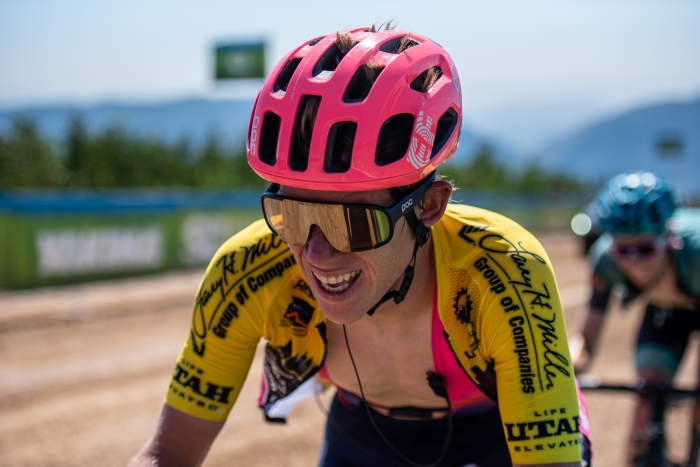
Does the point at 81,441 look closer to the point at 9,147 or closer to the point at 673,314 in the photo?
the point at 673,314

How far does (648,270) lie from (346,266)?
272 centimetres

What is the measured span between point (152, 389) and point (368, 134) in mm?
5350

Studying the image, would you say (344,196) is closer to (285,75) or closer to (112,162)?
(285,75)

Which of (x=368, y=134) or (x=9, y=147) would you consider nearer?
(x=368, y=134)

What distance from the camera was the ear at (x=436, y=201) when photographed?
7.25 feet

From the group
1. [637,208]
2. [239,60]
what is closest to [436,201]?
[637,208]

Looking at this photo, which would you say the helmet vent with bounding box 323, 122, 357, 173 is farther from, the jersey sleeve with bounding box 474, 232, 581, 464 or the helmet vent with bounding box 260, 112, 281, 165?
the jersey sleeve with bounding box 474, 232, 581, 464

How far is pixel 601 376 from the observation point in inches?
301

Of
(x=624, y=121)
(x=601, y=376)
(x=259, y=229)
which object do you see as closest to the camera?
(x=259, y=229)

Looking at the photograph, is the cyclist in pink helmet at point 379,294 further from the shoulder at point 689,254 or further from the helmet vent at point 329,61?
the shoulder at point 689,254

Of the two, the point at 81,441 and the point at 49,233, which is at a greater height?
the point at 81,441

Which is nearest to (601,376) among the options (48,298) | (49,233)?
(48,298)

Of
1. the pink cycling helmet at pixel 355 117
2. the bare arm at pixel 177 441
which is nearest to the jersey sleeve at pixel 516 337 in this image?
the pink cycling helmet at pixel 355 117

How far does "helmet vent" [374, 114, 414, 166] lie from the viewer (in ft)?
6.58
